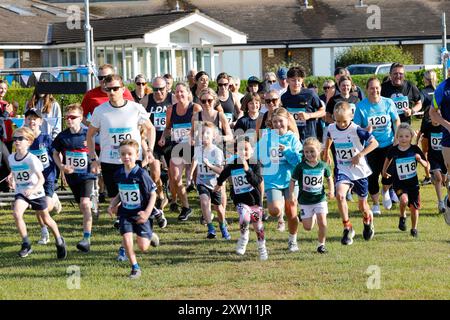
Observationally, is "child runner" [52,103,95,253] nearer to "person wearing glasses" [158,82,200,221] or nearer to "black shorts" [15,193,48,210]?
"black shorts" [15,193,48,210]

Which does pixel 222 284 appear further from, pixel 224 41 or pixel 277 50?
pixel 277 50

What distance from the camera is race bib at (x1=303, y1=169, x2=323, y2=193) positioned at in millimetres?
10234

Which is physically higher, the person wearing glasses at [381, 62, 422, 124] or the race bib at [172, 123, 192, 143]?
the person wearing glasses at [381, 62, 422, 124]

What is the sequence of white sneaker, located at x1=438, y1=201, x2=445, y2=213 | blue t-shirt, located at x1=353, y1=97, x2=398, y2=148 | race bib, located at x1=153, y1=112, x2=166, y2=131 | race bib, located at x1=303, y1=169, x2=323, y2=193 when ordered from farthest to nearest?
1. race bib, located at x1=153, y1=112, x2=166, y2=131
2. white sneaker, located at x1=438, y1=201, x2=445, y2=213
3. blue t-shirt, located at x1=353, y1=97, x2=398, y2=148
4. race bib, located at x1=303, y1=169, x2=323, y2=193

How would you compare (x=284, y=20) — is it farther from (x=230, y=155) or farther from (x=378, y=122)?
(x=230, y=155)

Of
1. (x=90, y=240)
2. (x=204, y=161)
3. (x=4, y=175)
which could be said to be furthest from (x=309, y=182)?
(x=4, y=175)

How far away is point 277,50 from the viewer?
4416cm

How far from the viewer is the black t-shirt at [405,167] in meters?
11.6

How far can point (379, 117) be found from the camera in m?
12.4

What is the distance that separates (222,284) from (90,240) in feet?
10.3

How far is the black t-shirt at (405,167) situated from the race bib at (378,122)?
35.8 inches

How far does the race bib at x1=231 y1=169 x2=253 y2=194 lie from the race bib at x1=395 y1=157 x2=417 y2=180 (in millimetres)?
2295

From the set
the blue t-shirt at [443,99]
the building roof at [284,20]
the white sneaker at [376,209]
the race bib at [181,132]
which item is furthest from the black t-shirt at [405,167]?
the building roof at [284,20]

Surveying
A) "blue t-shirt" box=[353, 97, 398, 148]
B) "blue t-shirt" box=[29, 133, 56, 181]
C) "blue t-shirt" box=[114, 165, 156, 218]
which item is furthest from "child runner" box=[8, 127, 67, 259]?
"blue t-shirt" box=[353, 97, 398, 148]
